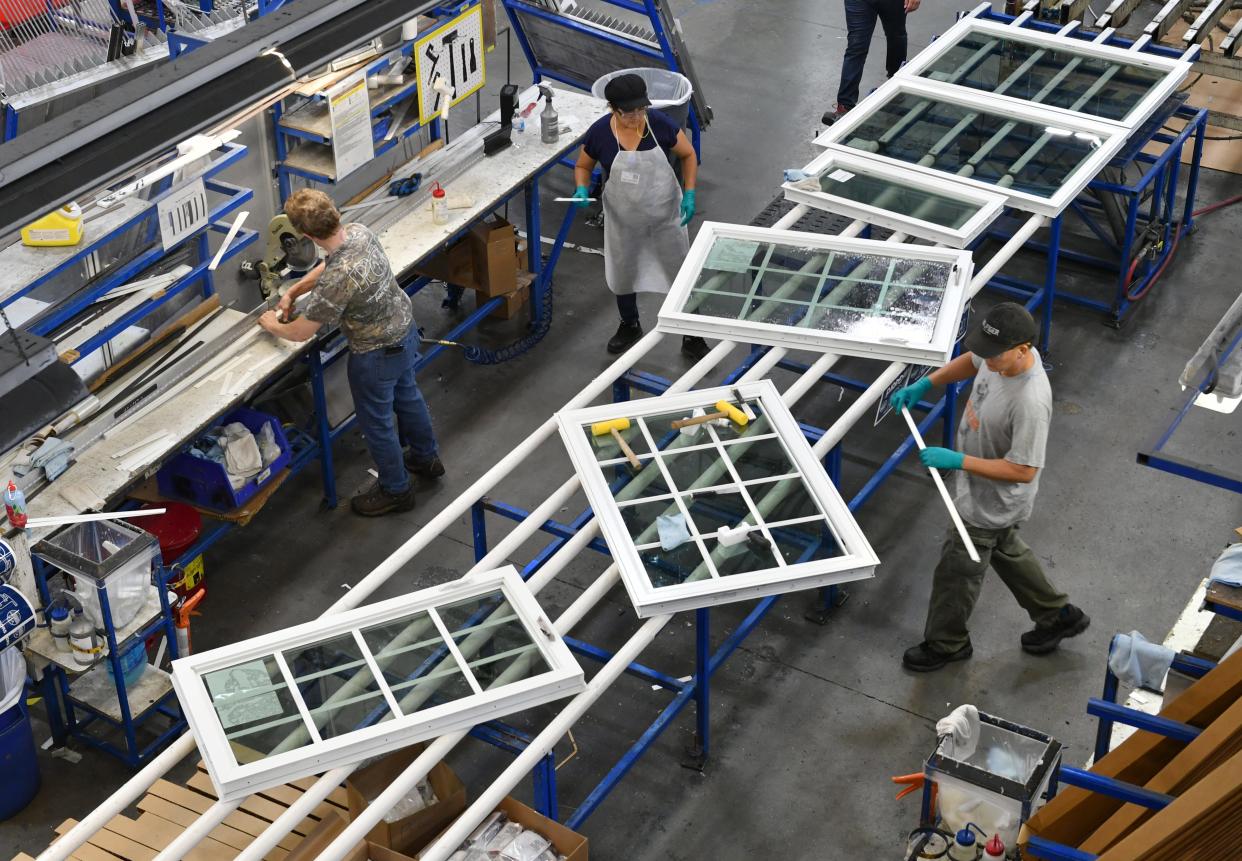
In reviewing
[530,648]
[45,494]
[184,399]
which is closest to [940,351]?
[530,648]

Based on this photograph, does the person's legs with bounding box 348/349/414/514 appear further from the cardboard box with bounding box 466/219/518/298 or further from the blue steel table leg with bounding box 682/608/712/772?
the blue steel table leg with bounding box 682/608/712/772

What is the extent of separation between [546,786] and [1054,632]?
2.51 m

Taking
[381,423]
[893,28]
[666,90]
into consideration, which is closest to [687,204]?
[666,90]

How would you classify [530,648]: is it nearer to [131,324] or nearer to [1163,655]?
[1163,655]

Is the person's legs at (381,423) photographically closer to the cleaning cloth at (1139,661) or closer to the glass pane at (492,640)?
the glass pane at (492,640)

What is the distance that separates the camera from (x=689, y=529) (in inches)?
203

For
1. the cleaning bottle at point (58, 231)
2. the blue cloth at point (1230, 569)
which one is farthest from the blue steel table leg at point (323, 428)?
the blue cloth at point (1230, 569)

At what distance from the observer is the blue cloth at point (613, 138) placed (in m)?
7.35

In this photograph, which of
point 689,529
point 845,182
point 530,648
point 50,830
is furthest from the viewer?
point 845,182

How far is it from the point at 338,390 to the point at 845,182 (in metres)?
2.72

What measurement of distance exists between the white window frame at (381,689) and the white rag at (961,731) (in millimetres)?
1334

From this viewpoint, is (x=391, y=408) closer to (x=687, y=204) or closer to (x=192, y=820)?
(x=687, y=204)

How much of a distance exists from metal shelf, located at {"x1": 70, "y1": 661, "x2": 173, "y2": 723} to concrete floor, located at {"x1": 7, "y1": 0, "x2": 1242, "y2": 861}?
0.29 metres

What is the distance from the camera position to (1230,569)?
4.66 metres
